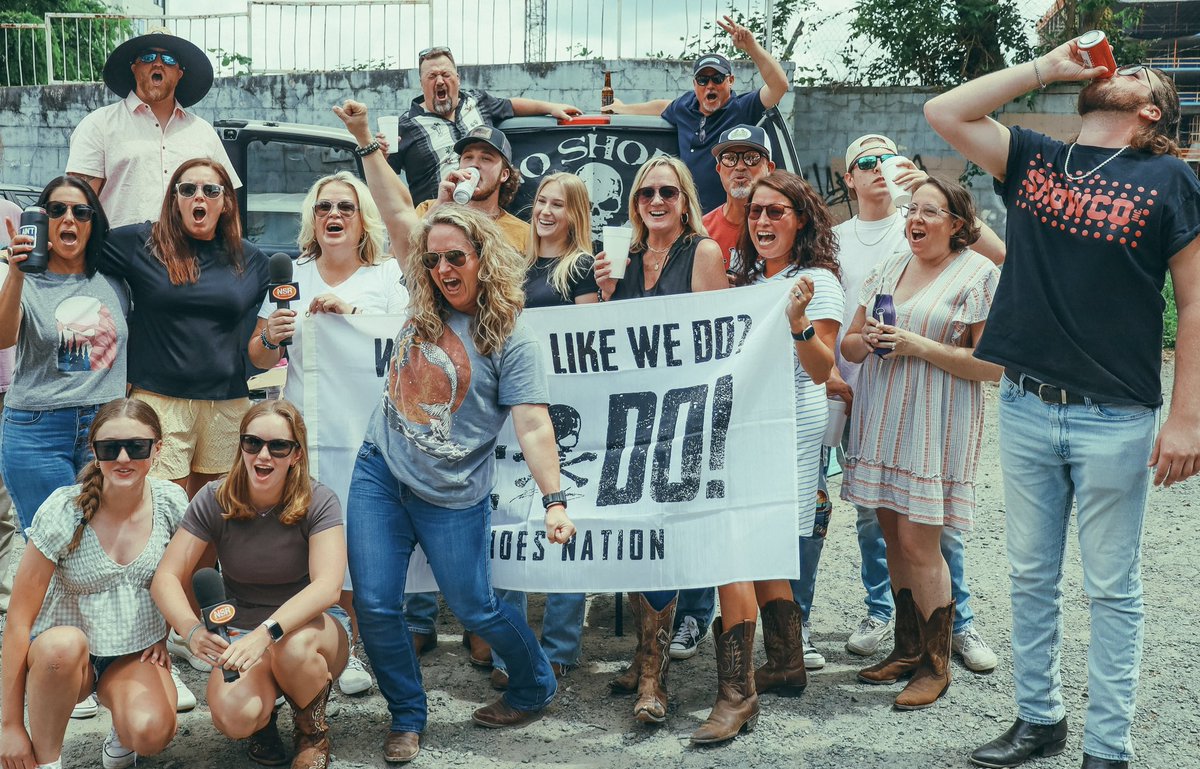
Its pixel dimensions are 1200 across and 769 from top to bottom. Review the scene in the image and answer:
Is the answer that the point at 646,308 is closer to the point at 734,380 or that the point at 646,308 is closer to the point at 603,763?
the point at 734,380

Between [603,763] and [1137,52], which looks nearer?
[603,763]

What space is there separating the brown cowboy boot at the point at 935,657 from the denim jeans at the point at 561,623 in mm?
1325

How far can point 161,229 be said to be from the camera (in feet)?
14.8

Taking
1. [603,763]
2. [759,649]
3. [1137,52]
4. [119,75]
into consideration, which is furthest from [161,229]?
[1137,52]

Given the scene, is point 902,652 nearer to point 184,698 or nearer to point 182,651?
point 184,698

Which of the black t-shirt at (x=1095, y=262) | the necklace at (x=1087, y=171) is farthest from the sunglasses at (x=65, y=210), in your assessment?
the necklace at (x=1087, y=171)

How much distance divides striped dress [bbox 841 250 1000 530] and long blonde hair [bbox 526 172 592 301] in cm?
131

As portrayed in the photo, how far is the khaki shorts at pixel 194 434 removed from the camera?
4496 millimetres

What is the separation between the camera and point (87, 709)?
4254 millimetres

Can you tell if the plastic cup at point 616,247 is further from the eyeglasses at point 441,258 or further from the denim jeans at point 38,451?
the denim jeans at point 38,451

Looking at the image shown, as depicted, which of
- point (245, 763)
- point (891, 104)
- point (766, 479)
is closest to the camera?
point (245, 763)

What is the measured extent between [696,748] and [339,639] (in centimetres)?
134

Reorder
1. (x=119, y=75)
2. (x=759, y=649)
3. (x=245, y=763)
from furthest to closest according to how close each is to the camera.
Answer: (x=119, y=75) < (x=759, y=649) < (x=245, y=763)

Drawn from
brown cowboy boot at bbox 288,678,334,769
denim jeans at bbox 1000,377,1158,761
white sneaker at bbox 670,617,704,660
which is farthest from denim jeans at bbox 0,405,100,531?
denim jeans at bbox 1000,377,1158,761
